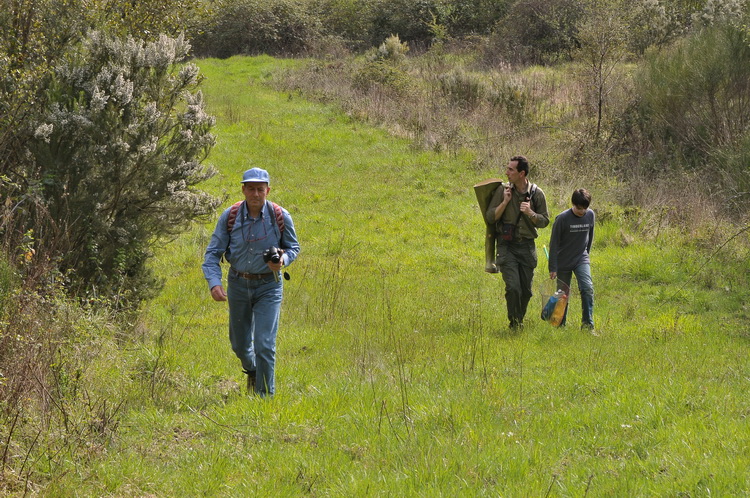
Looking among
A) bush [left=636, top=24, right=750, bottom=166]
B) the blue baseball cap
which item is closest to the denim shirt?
the blue baseball cap

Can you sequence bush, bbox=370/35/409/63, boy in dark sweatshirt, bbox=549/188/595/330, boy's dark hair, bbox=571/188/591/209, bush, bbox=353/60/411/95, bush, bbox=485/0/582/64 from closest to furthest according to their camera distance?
boy's dark hair, bbox=571/188/591/209, boy in dark sweatshirt, bbox=549/188/595/330, bush, bbox=353/60/411/95, bush, bbox=485/0/582/64, bush, bbox=370/35/409/63

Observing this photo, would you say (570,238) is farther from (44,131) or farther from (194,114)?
(44,131)

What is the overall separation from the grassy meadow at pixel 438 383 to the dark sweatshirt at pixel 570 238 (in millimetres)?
489

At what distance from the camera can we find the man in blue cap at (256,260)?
6215 millimetres

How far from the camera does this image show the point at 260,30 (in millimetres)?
46281

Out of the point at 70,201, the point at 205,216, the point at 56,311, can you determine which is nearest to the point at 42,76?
the point at 70,201

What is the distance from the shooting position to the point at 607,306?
36.6 ft

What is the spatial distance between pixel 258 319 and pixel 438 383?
1.70 m

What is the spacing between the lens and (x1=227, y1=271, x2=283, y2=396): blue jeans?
6.23 metres

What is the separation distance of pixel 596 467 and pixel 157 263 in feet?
32.2

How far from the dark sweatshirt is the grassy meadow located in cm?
49

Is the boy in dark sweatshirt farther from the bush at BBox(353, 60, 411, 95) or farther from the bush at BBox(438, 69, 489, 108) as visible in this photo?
the bush at BBox(353, 60, 411, 95)

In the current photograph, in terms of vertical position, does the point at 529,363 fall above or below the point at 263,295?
below

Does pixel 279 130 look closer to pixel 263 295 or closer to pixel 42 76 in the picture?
pixel 42 76
